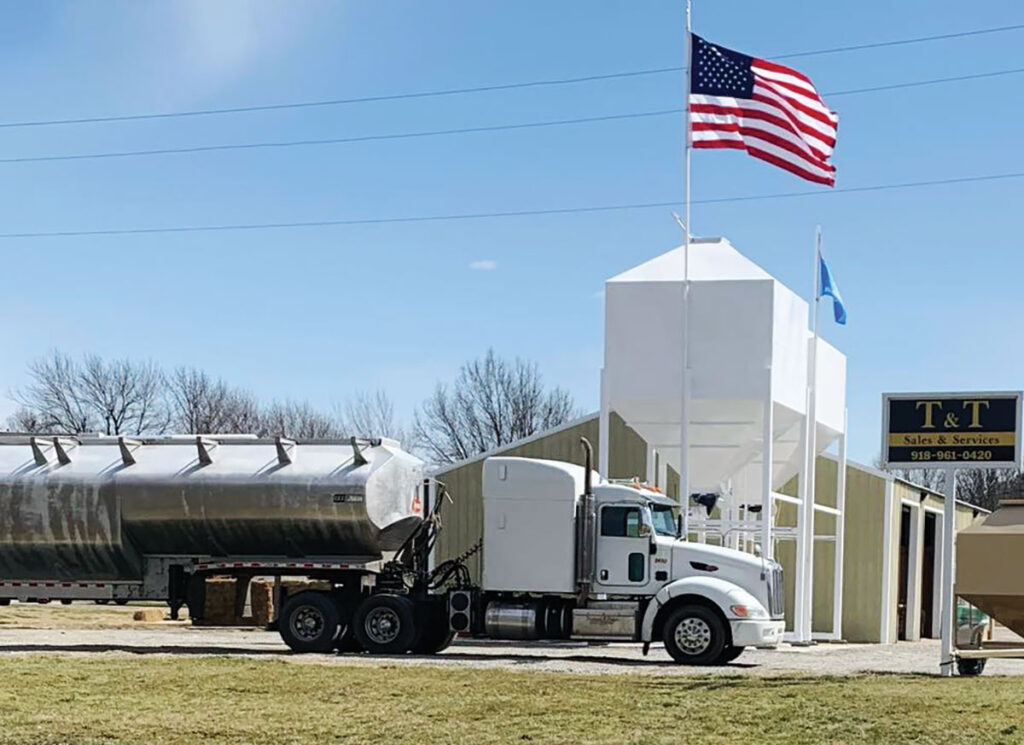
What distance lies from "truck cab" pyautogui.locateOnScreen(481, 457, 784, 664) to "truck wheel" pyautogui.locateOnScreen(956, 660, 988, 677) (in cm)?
304

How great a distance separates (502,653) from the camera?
26766 millimetres

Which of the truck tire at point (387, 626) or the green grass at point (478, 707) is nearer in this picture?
the green grass at point (478, 707)

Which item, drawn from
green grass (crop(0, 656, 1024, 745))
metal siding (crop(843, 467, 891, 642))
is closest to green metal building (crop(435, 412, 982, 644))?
metal siding (crop(843, 467, 891, 642))

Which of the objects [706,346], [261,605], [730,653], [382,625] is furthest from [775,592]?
[261,605]

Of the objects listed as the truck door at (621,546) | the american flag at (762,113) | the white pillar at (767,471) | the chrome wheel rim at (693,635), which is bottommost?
the chrome wheel rim at (693,635)

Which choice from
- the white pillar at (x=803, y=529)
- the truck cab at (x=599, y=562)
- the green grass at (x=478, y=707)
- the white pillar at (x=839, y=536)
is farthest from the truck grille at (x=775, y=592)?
the white pillar at (x=839, y=536)

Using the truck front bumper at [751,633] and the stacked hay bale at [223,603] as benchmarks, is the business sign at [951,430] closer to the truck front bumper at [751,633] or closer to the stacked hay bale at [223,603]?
the truck front bumper at [751,633]

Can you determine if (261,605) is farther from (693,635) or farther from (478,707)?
(478,707)

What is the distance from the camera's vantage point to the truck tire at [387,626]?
83.4ft

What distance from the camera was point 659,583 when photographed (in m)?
24.5

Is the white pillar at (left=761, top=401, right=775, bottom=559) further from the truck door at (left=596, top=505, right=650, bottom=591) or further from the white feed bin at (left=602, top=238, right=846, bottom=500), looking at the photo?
the truck door at (left=596, top=505, right=650, bottom=591)

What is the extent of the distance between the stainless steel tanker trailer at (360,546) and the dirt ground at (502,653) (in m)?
0.66

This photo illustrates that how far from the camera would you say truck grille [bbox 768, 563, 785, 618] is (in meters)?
24.6

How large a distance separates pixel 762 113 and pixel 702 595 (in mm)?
8452
